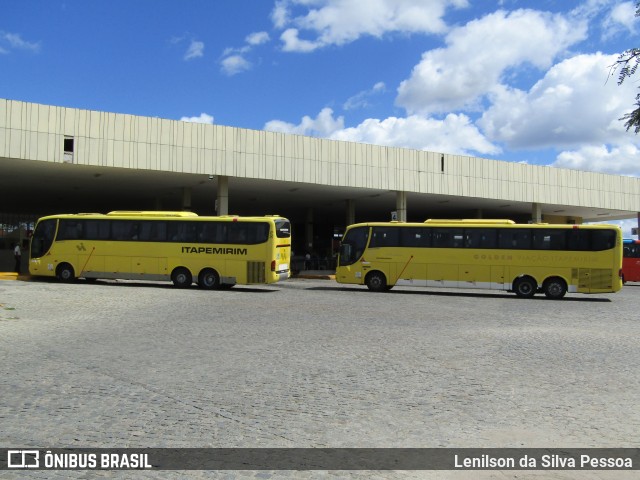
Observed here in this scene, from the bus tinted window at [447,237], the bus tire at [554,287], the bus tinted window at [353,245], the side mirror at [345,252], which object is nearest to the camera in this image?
the bus tire at [554,287]

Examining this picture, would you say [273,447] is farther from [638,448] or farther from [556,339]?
[556,339]

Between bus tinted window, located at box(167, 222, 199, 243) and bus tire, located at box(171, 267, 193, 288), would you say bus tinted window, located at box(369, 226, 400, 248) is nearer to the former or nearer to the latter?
bus tinted window, located at box(167, 222, 199, 243)

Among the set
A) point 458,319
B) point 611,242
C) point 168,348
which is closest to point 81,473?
point 168,348

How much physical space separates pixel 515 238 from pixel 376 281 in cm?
596

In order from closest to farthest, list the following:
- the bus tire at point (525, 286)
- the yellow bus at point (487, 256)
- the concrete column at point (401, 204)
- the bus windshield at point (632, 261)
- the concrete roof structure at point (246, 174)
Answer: the yellow bus at point (487, 256) < the bus tire at point (525, 286) < the concrete roof structure at point (246, 174) < the bus windshield at point (632, 261) < the concrete column at point (401, 204)

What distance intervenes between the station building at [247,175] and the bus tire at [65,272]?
4.77 meters

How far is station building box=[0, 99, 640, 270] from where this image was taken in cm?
2595

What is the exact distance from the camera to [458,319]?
45.9 ft

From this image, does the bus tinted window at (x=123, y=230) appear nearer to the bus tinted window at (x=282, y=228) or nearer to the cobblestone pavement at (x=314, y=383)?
the bus tinted window at (x=282, y=228)

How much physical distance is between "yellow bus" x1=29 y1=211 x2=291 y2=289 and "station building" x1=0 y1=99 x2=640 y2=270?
11.9 feet

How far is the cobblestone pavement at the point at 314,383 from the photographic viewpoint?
4.96 meters

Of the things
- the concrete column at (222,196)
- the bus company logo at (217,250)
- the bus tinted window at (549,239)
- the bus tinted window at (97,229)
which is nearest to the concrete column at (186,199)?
the concrete column at (222,196)

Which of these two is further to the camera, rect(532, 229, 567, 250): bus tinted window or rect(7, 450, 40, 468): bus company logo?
rect(532, 229, 567, 250): bus tinted window

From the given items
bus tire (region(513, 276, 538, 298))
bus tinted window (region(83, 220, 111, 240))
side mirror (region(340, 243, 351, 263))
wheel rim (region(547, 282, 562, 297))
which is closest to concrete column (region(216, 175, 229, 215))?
bus tinted window (region(83, 220, 111, 240))
